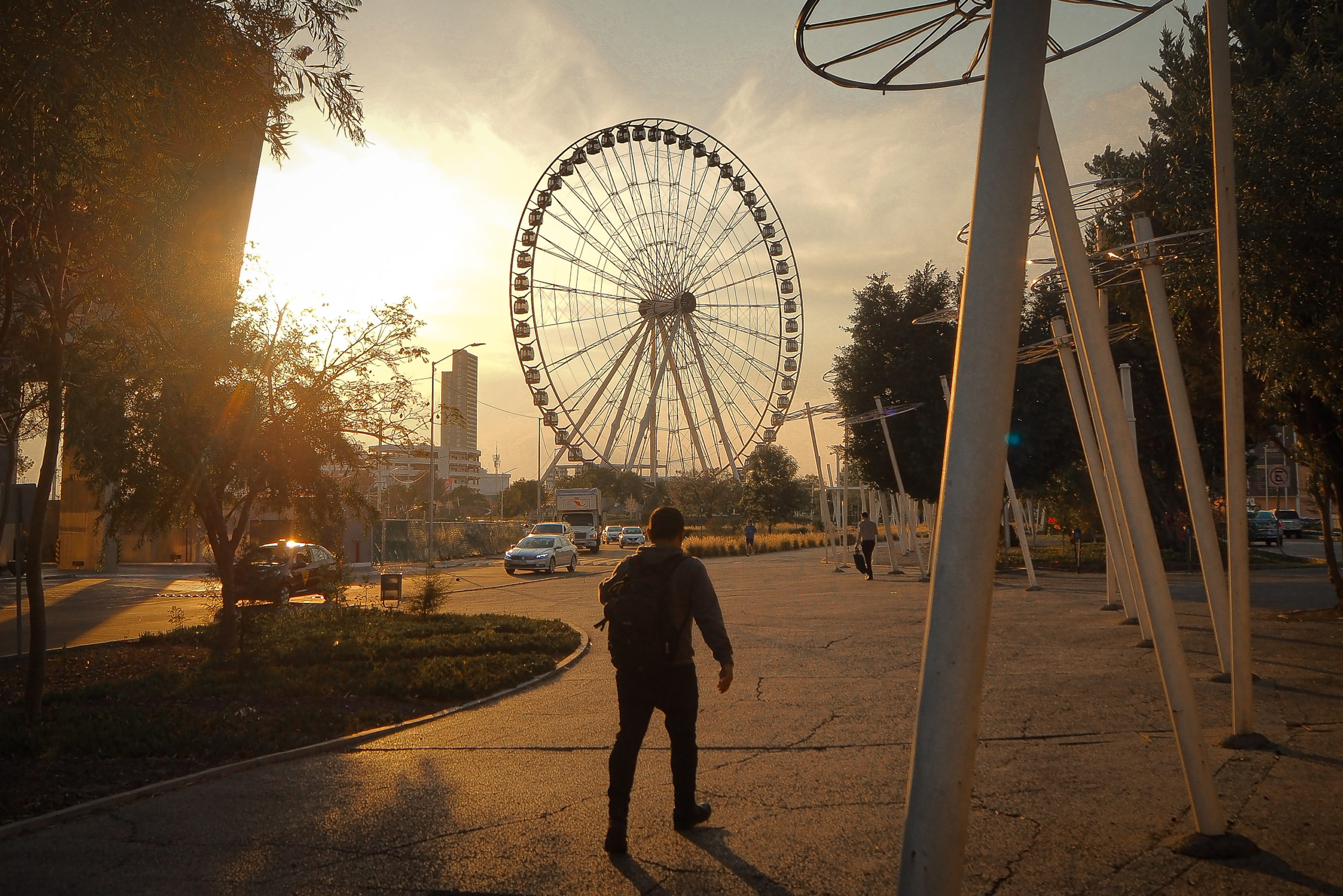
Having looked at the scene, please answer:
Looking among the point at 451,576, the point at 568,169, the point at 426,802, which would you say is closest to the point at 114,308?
the point at 426,802

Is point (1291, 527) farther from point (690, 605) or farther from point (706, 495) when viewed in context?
point (690, 605)

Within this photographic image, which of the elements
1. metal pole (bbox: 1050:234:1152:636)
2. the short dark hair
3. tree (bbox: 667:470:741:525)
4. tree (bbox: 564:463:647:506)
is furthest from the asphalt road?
tree (bbox: 564:463:647:506)

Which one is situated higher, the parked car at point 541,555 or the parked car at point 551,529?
the parked car at point 551,529

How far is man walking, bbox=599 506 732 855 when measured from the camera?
5.32 m

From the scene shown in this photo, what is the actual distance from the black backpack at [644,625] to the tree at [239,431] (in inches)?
329

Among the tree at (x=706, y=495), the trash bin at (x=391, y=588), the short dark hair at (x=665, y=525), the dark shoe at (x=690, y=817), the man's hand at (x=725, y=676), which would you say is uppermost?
the tree at (x=706, y=495)

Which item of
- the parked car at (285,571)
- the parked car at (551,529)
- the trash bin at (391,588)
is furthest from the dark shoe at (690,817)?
the parked car at (551,529)

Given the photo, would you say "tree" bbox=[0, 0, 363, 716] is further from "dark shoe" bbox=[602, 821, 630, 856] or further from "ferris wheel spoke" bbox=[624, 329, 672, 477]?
"ferris wheel spoke" bbox=[624, 329, 672, 477]

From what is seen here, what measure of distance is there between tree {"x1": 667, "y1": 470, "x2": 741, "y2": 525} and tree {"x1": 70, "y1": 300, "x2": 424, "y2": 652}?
66.4 meters

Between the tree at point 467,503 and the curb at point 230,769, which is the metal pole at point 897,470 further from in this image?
the tree at point 467,503

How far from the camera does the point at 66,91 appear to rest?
6387mm

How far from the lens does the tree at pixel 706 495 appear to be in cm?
8388

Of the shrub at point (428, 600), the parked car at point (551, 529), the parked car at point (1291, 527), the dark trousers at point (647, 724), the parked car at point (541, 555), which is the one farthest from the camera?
the parked car at point (1291, 527)

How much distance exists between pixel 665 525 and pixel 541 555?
3289 centimetres
